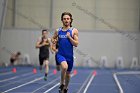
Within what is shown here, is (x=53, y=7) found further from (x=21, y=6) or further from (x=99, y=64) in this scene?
(x=99, y=64)

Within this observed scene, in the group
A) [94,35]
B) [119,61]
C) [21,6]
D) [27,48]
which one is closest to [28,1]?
[21,6]

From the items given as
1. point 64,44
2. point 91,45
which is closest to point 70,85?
point 64,44

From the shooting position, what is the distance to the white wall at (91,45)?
85.3 feet

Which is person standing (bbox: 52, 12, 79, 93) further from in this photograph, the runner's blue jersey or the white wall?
the white wall

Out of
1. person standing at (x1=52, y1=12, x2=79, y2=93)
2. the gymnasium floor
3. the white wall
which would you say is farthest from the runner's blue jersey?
the white wall

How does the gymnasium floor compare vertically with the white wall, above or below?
below

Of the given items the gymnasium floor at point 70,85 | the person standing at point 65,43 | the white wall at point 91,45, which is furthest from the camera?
the white wall at point 91,45

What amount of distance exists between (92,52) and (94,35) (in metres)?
1.18

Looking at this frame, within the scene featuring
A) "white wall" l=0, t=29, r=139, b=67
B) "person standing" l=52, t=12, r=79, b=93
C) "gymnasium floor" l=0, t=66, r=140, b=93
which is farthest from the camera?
"white wall" l=0, t=29, r=139, b=67

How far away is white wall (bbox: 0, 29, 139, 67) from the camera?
2600 centimetres

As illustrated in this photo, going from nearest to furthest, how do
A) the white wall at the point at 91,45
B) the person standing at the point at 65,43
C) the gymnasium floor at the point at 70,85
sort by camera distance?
1. the person standing at the point at 65,43
2. the gymnasium floor at the point at 70,85
3. the white wall at the point at 91,45

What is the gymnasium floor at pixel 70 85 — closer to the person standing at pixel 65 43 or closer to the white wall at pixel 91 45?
the person standing at pixel 65 43

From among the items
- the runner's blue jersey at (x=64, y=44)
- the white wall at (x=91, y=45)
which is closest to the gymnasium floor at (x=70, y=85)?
Result: the runner's blue jersey at (x=64, y=44)

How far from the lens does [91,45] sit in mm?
26344
